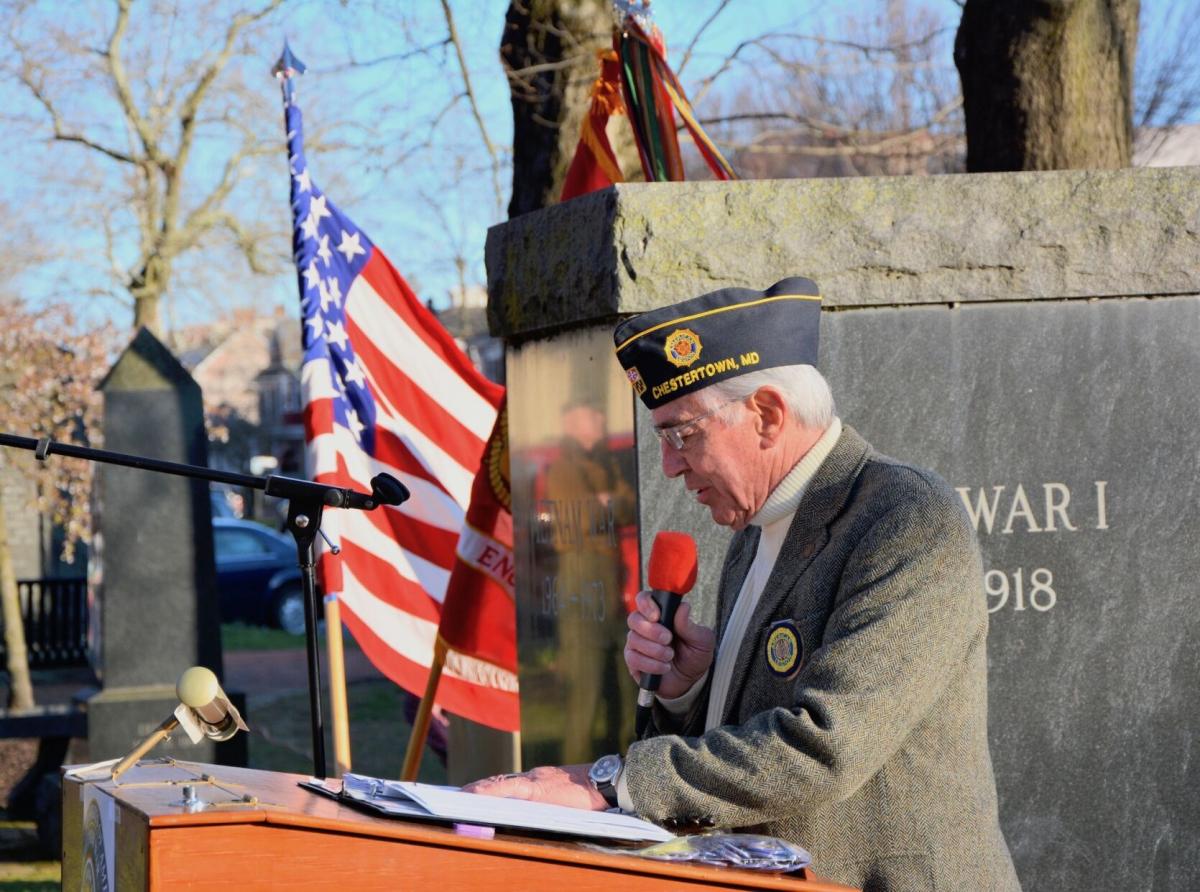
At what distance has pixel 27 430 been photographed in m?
17.4

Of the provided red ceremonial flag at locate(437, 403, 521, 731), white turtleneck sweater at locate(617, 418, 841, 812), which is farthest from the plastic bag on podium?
red ceremonial flag at locate(437, 403, 521, 731)

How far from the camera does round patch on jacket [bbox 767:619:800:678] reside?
2.52 meters

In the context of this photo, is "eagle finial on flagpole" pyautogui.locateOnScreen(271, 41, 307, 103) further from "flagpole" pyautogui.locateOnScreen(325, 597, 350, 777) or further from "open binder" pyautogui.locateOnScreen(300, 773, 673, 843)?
"open binder" pyautogui.locateOnScreen(300, 773, 673, 843)

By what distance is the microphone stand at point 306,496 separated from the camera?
2932mm

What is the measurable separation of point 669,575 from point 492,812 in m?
0.72

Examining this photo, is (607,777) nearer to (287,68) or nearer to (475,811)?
(475,811)

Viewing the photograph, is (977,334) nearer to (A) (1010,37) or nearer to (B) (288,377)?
(A) (1010,37)

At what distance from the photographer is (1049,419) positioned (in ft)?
13.2

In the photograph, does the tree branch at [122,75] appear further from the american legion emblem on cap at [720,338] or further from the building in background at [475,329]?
the american legion emblem on cap at [720,338]

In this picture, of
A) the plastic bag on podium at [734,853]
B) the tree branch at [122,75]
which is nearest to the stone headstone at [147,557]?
the plastic bag on podium at [734,853]

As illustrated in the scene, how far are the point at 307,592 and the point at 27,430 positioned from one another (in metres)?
15.4

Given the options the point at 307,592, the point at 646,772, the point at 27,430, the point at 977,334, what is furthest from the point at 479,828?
the point at 27,430

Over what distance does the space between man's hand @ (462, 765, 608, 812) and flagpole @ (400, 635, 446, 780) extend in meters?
3.09

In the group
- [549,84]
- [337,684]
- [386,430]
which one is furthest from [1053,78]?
[337,684]
